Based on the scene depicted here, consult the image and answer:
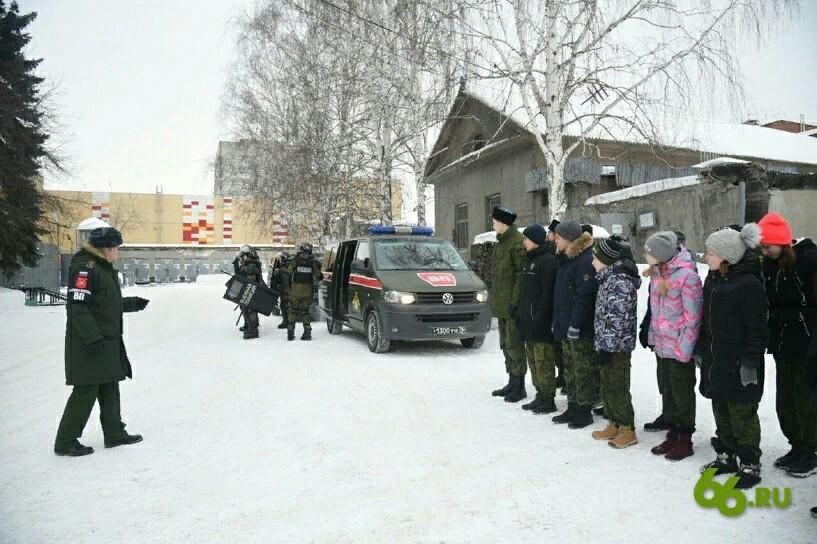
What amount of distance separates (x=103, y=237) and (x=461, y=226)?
70.8 feet

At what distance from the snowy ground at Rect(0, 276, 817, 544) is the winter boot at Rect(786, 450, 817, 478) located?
0.08m

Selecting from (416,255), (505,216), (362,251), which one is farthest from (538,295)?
(362,251)

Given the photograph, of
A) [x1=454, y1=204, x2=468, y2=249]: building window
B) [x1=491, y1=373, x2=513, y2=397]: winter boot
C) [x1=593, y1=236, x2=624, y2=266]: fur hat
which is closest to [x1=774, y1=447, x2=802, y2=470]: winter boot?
[x1=593, y1=236, x2=624, y2=266]: fur hat

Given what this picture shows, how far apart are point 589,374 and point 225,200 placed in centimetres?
5298

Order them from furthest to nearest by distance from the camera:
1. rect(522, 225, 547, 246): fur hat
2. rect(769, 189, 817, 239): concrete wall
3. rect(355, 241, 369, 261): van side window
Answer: rect(769, 189, 817, 239): concrete wall
rect(355, 241, 369, 261): van side window
rect(522, 225, 547, 246): fur hat

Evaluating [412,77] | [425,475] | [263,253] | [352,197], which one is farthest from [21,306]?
[263,253]

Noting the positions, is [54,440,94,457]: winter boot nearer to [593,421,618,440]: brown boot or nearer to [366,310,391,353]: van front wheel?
[593,421,618,440]: brown boot

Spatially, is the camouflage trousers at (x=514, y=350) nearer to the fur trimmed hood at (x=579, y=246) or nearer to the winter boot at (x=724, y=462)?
the fur trimmed hood at (x=579, y=246)

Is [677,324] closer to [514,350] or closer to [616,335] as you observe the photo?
[616,335]

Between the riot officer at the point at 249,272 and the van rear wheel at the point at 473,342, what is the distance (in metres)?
4.24

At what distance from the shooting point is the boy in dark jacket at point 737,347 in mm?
3682

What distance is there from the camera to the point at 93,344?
175 inches

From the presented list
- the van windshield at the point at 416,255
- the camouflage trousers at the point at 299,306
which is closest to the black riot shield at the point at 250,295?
the camouflage trousers at the point at 299,306

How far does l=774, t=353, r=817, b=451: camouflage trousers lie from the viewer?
3889 mm
